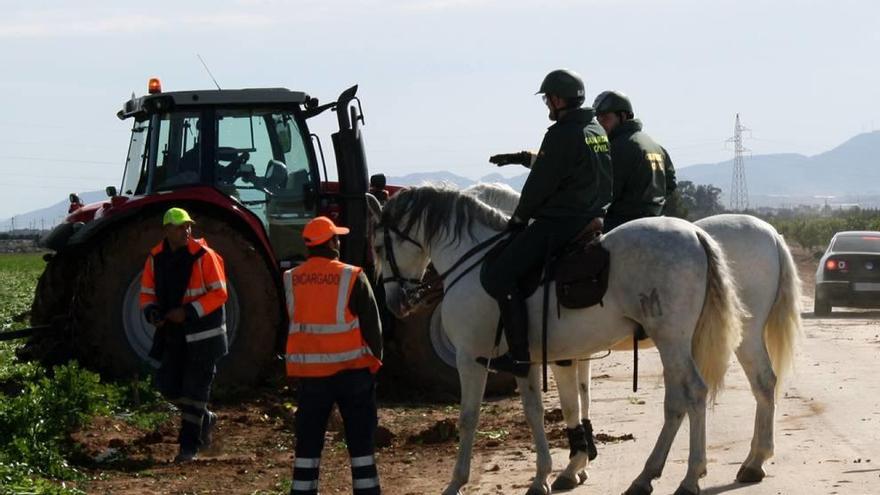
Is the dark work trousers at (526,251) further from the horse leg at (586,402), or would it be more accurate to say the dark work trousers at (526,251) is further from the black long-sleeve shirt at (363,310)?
the horse leg at (586,402)

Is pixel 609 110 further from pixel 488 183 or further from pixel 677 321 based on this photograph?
pixel 677 321

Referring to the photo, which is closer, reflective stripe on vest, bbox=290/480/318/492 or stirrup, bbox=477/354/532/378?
reflective stripe on vest, bbox=290/480/318/492

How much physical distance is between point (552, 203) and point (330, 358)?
2.14m

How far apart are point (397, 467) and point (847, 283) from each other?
1785cm

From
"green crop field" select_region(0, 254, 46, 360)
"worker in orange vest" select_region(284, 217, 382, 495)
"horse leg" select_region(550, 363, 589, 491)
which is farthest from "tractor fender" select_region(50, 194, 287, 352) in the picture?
"worker in orange vest" select_region(284, 217, 382, 495)

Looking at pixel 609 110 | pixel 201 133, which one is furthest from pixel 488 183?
pixel 201 133

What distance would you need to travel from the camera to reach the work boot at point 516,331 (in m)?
10.4

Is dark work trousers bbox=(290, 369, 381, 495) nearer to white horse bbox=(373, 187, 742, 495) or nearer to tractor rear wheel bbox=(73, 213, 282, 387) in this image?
white horse bbox=(373, 187, 742, 495)

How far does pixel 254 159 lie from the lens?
15.6m

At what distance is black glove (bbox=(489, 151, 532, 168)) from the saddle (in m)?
3.06


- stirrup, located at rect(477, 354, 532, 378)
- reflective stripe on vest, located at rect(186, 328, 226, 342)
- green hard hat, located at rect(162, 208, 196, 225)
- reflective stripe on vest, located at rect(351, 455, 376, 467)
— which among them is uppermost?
green hard hat, located at rect(162, 208, 196, 225)

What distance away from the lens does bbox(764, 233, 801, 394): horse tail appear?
11.2 m

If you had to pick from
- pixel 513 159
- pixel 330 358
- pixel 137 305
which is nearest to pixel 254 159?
pixel 137 305

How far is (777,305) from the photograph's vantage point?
11.2 metres
